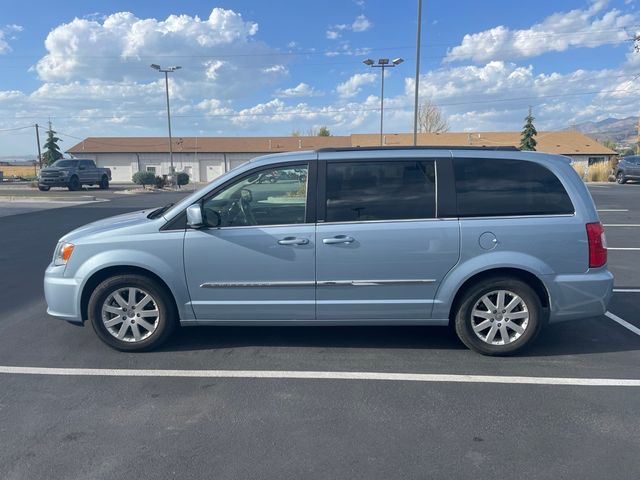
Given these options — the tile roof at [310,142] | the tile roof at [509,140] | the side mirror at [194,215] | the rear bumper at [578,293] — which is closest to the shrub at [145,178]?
the tile roof at [310,142]

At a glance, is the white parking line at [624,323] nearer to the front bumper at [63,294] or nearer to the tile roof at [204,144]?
the front bumper at [63,294]

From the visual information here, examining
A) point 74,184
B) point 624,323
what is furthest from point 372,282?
point 74,184

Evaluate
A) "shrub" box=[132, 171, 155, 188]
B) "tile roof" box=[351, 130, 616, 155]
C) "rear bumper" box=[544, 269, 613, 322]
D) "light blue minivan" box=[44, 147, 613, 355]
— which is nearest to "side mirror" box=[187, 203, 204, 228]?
"light blue minivan" box=[44, 147, 613, 355]

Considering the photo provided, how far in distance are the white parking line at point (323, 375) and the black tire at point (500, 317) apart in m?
0.41

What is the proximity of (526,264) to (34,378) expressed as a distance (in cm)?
430

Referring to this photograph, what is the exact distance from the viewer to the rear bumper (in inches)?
171

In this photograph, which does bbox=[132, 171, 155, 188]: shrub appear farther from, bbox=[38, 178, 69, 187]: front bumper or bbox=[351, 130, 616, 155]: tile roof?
bbox=[351, 130, 616, 155]: tile roof

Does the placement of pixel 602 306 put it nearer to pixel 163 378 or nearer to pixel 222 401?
pixel 222 401

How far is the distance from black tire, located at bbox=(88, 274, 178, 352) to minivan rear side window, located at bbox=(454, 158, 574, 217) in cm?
279

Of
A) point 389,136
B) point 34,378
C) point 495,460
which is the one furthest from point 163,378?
point 389,136

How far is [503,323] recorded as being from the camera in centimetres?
445

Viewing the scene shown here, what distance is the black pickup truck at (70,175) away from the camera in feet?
99.0

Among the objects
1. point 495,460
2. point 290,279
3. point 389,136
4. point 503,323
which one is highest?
point 389,136

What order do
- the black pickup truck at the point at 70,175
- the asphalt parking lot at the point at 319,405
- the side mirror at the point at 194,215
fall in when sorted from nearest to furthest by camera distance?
1. the asphalt parking lot at the point at 319,405
2. the side mirror at the point at 194,215
3. the black pickup truck at the point at 70,175
